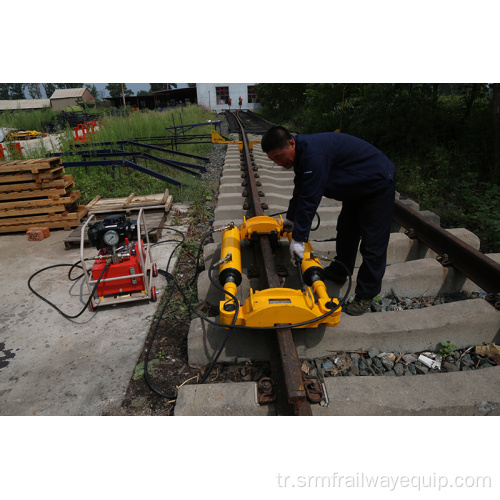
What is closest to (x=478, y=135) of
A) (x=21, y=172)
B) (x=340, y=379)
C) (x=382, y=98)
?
(x=382, y=98)

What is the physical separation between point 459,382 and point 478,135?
6527mm

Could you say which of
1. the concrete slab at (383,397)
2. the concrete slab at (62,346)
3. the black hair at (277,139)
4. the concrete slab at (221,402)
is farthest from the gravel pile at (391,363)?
the black hair at (277,139)

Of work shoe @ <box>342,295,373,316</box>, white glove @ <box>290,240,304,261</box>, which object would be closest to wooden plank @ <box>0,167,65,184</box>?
white glove @ <box>290,240,304,261</box>

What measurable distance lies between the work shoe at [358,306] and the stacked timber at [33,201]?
5.09 metres

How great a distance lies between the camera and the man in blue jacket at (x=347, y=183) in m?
2.46

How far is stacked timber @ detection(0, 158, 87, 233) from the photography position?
5707 millimetres

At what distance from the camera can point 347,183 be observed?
103 inches

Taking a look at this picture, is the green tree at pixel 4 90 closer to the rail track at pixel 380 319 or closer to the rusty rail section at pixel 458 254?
the rail track at pixel 380 319

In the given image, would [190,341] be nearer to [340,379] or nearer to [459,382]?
[340,379]

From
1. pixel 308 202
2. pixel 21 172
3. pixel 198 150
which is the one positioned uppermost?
pixel 308 202

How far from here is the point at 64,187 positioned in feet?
19.3

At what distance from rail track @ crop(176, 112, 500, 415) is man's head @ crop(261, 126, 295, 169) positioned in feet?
3.17

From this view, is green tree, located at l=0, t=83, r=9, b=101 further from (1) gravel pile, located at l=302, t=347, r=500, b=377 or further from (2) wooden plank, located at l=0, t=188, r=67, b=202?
(1) gravel pile, located at l=302, t=347, r=500, b=377

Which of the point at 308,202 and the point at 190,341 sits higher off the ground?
the point at 308,202
